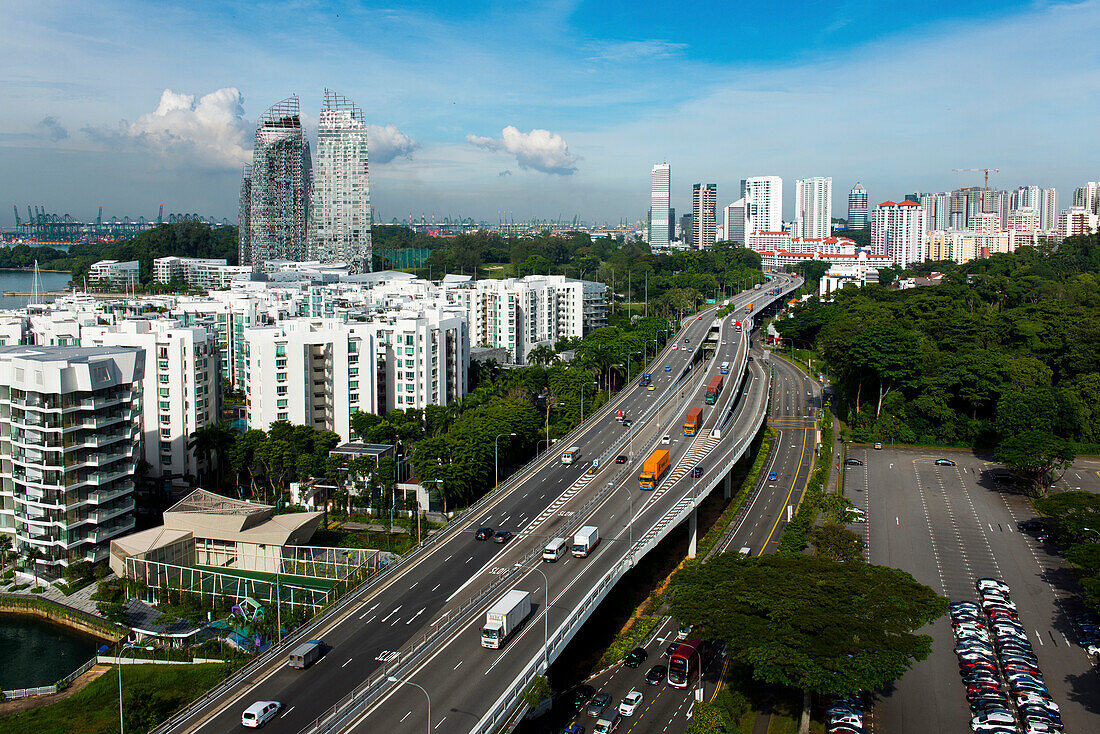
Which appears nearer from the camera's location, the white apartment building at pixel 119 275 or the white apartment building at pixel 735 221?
the white apartment building at pixel 119 275

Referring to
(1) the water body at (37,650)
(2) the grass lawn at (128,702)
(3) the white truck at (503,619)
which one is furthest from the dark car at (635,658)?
(1) the water body at (37,650)

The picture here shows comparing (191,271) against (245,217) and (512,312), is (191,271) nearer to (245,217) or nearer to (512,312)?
(245,217)

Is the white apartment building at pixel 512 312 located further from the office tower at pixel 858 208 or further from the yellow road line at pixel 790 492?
the office tower at pixel 858 208

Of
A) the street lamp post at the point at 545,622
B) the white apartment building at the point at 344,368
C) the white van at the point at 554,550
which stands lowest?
the street lamp post at the point at 545,622

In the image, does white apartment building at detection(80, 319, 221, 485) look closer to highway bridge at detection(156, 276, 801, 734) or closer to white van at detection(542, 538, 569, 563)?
highway bridge at detection(156, 276, 801, 734)

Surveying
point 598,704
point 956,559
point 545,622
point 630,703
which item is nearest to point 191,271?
point 956,559

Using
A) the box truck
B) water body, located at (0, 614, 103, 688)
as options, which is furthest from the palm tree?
the box truck

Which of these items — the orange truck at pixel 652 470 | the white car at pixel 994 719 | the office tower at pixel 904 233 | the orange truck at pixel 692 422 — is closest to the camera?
the white car at pixel 994 719
